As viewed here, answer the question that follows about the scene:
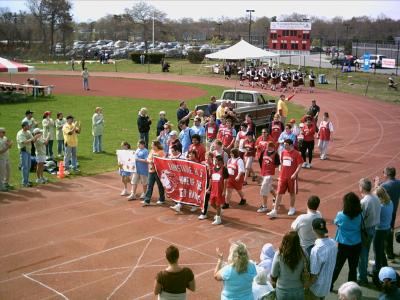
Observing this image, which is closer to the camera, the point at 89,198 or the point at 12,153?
the point at 89,198

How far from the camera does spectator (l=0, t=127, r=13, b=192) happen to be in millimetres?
13719

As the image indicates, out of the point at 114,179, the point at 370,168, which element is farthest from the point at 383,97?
the point at 114,179

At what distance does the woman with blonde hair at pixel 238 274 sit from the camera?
591cm

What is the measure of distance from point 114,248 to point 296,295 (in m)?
4.93

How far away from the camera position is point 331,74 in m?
50.1

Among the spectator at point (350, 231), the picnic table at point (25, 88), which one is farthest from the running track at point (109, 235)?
the picnic table at point (25, 88)

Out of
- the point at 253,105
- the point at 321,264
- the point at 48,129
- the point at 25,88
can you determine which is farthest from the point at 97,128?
the point at 25,88

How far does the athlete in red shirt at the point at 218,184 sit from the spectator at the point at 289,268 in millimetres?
5286

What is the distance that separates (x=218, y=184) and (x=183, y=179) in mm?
1368

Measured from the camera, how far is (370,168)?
55.6ft

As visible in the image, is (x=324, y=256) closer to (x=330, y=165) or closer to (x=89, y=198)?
(x=89, y=198)

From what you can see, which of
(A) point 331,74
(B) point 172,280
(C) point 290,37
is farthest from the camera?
(C) point 290,37

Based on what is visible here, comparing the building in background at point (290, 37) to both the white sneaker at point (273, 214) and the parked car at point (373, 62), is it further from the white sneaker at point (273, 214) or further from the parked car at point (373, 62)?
the white sneaker at point (273, 214)

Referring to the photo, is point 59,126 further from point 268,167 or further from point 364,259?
point 364,259
